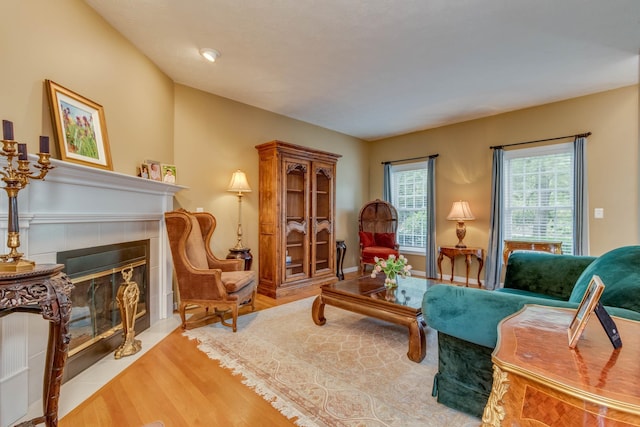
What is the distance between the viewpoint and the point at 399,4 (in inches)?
86.7

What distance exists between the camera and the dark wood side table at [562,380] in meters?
0.65

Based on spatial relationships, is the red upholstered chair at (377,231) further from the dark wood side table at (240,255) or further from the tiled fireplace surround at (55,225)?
the tiled fireplace surround at (55,225)

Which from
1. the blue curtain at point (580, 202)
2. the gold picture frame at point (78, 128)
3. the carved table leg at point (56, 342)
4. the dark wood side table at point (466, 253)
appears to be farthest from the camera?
the dark wood side table at point (466, 253)

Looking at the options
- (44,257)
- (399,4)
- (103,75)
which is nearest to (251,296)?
(44,257)

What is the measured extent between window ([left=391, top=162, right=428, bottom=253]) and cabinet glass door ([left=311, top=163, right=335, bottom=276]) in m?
1.65

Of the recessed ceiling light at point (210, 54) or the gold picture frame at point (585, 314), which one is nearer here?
the gold picture frame at point (585, 314)

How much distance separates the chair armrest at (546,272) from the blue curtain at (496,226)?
1.62 metres

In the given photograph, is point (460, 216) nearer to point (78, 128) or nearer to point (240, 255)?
point (240, 255)

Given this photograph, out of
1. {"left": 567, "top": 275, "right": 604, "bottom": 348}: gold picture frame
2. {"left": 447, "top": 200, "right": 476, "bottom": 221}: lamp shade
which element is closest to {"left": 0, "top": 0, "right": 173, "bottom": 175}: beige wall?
{"left": 567, "top": 275, "right": 604, "bottom": 348}: gold picture frame

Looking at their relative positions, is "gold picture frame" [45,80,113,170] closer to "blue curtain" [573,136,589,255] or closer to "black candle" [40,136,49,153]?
"black candle" [40,136,49,153]

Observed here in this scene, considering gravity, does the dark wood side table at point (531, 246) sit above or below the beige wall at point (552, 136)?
below

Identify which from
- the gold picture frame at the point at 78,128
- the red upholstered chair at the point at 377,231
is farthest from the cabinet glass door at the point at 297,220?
the gold picture frame at the point at 78,128

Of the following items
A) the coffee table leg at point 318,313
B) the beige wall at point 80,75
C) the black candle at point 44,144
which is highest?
the beige wall at point 80,75

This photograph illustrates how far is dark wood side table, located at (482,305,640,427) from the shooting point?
0.65m
